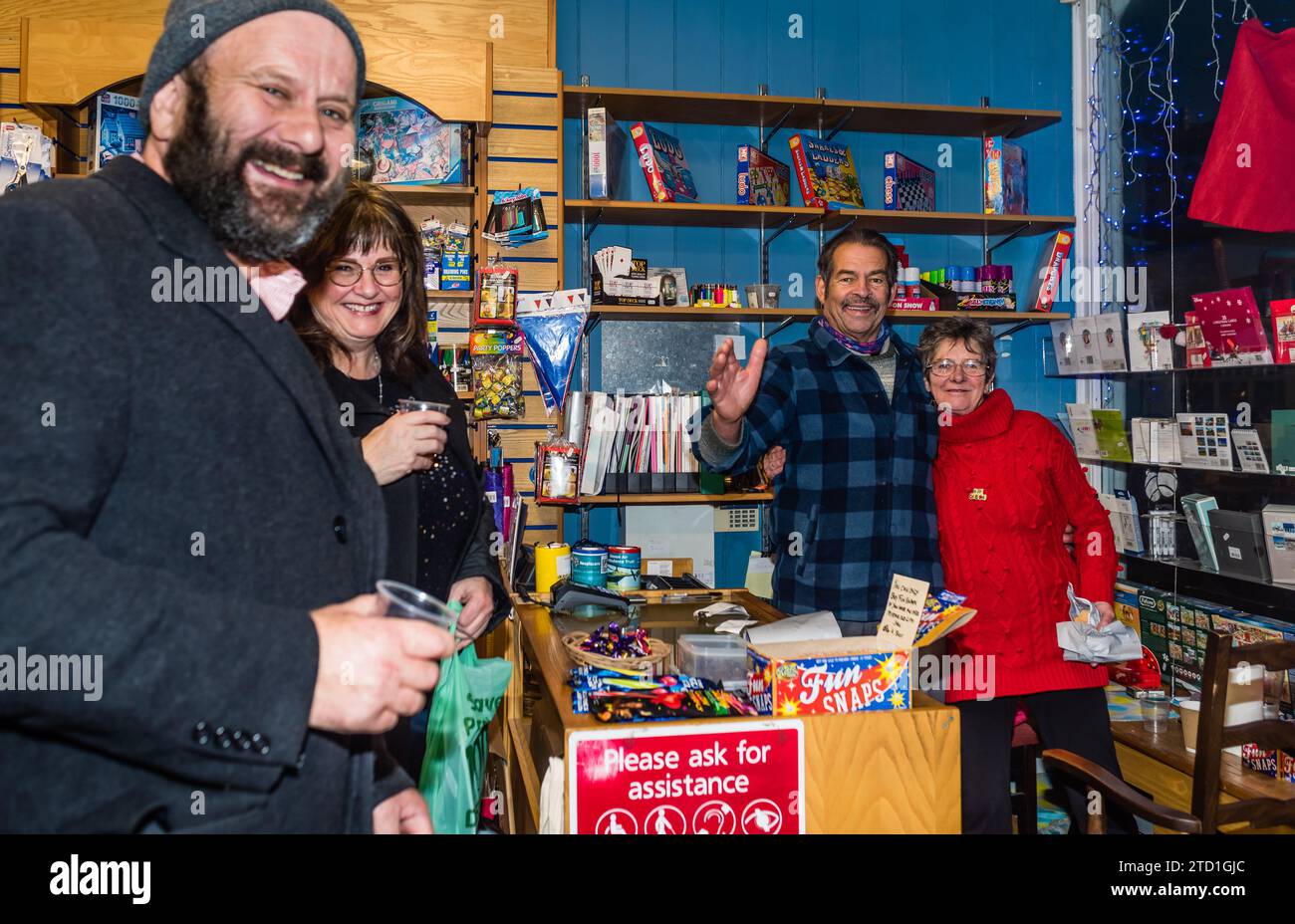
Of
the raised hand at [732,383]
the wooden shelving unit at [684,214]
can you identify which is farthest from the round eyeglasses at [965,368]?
the wooden shelving unit at [684,214]

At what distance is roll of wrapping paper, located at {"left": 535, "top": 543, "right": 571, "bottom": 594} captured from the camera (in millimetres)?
3086

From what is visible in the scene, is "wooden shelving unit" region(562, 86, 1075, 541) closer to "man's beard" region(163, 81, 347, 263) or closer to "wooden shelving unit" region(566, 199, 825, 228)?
"wooden shelving unit" region(566, 199, 825, 228)

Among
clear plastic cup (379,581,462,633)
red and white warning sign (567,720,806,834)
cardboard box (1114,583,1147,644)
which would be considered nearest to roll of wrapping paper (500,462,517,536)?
red and white warning sign (567,720,806,834)

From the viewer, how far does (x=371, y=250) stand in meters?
1.97

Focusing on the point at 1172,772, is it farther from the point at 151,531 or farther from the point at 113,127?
the point at 113,127

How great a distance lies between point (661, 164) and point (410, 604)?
3.62m

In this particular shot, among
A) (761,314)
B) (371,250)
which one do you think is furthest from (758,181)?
(371,250)

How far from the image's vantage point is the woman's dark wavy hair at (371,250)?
1.95m

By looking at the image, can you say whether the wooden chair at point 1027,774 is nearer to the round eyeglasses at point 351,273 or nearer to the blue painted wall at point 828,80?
the blue painted wall at point 828,80

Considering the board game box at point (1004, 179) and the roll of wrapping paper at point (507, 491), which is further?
the board game box at point (1004, 179)

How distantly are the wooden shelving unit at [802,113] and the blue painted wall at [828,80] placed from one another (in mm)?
95

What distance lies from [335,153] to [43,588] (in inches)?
22.1
